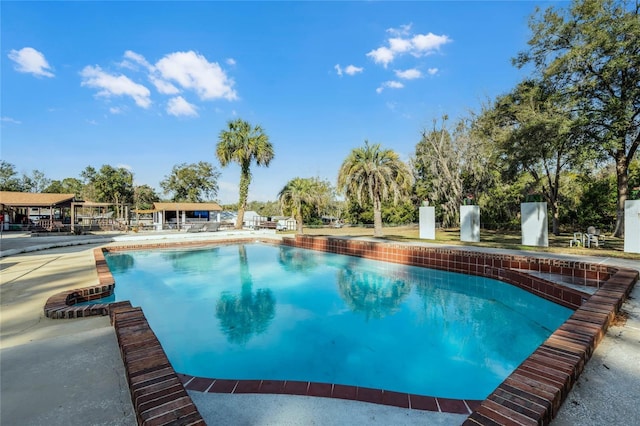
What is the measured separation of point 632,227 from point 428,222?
259 inches

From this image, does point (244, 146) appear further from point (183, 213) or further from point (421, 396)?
point (421, 396)

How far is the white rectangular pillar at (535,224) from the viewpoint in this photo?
9852 millimetres

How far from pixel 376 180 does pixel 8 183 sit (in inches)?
2077

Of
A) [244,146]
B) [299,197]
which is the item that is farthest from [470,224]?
[244,146]

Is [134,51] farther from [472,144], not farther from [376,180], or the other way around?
[472,144]

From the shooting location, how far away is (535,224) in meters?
10.1


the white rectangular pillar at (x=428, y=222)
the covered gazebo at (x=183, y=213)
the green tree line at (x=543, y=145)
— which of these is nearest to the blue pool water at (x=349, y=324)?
the white rectangular pillar at (x=428, y=222)

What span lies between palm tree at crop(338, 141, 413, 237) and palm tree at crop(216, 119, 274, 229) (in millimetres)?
12103

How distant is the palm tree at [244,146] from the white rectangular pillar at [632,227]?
22.2m

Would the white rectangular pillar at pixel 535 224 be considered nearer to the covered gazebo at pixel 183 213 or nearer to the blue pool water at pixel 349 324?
the blue pool water at pixel 349 324

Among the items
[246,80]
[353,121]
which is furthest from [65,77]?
[353,121]

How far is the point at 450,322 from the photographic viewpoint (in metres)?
5.45

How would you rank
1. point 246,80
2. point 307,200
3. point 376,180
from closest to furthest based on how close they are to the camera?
point 376,180 < point 307,200 < point 246,80

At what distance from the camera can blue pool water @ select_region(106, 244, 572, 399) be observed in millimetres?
3768
